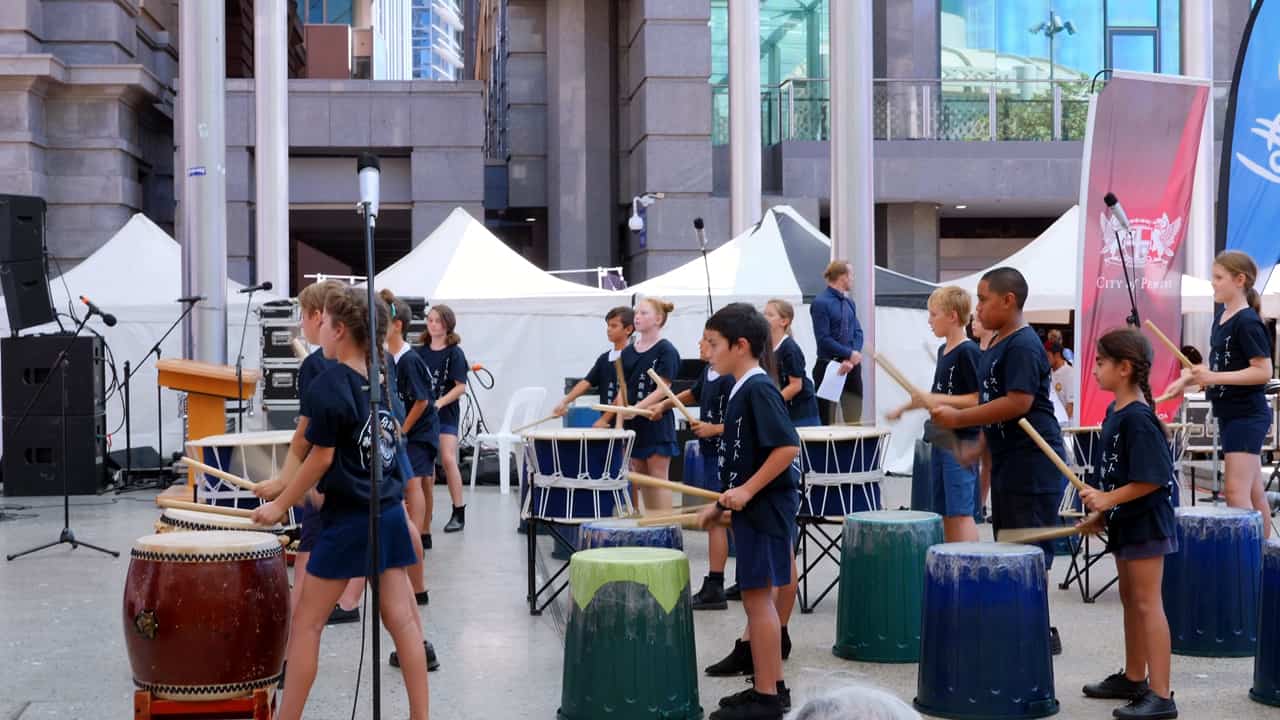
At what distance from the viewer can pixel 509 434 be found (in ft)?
49.0

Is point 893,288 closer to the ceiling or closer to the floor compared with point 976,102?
closer to the floor

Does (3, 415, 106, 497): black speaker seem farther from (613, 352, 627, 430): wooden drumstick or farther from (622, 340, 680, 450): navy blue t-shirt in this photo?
(622, 340, 680, 450): navy blue t-shirt

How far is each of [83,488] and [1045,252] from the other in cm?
1087

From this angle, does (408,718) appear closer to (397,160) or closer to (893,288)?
(893,288)

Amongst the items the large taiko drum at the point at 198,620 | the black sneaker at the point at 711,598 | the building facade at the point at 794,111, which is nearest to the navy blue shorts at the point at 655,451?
the black sneaker at the point at 711,598

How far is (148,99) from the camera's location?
2303cm

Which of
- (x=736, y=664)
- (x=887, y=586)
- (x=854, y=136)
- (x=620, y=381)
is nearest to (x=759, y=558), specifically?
(x=736, y=664)

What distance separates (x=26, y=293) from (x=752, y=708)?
31.0 feet

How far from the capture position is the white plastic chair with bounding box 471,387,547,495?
1484 cm

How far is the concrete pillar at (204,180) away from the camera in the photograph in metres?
14.6

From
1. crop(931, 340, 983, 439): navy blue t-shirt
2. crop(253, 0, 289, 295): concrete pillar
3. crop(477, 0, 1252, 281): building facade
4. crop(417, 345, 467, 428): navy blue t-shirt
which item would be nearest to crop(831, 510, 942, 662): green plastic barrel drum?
crop(931, 340, 983, 439): navy blue t-shirt

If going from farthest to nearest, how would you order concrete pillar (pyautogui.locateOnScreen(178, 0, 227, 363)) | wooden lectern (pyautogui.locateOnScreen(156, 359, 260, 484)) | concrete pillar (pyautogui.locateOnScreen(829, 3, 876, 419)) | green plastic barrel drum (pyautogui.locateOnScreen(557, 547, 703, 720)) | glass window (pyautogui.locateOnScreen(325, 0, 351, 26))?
glass window (pyautogui.locateOnScreen(325, 0, 351, 26)) → concrete pillar (pyautogui.locateOnScreen(178, 0, 227, 363)) → concrete pillar (pyautogui.locateOnScreen(829, 3, 876, 419)) → wooden lectern (pyautogui.locateOnScreen(156, 359, 260, 484)) → green plastic barrel drum (pyautogui.locateOnScreen(557, 547, 703, 720))

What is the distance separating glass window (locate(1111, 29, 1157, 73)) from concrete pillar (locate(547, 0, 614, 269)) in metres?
9.58

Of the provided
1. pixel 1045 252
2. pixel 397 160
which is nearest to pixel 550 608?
pixel 1045 252
